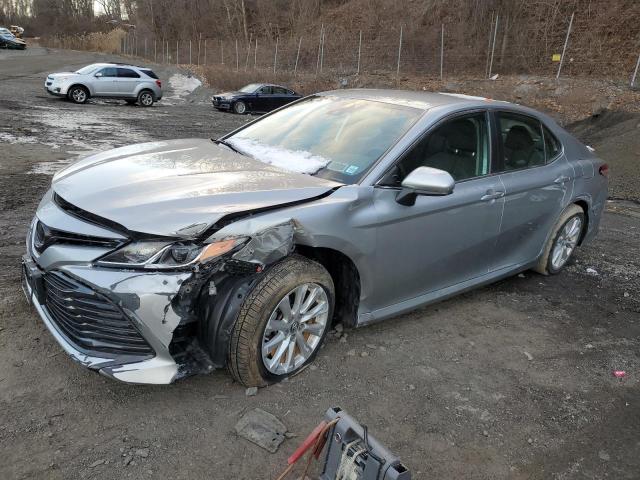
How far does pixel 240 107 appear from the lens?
70.5ft

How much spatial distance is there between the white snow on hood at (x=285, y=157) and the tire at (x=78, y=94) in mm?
17465

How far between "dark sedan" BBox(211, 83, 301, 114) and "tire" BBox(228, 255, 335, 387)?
19391mm

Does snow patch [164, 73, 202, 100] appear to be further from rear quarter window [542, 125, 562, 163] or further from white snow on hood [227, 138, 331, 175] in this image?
rear quarter window [542, 125, 562, 163]

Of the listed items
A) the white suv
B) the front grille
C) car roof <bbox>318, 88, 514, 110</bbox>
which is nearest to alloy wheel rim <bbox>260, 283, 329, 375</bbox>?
the front grille

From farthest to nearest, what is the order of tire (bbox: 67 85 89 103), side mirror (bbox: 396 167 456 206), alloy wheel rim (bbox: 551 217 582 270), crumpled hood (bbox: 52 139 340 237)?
1. tire (bbox: 67 85 89 103)
2. alloy wheel rim (bbox: 551 217 582 270)
3. side mirror (bbox: 396 167 456 206)
4. crumpled hood (bbox: 52 139 340 237)

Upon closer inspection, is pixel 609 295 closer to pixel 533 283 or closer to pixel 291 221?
pixel 533 283

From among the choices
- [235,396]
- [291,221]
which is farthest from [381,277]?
[235,396]

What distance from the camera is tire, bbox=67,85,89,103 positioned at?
18.8 m

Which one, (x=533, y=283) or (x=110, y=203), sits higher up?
(x=110, y=203)

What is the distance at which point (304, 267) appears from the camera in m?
2.96

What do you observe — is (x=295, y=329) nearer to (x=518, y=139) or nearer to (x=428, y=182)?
(x=428, y=182)

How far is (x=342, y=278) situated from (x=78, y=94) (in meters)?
18.8

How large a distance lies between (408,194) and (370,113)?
Answer: 2.81 ft

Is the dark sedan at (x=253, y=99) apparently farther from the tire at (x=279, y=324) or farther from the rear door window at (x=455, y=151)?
the tire at (x=279, y=324)
